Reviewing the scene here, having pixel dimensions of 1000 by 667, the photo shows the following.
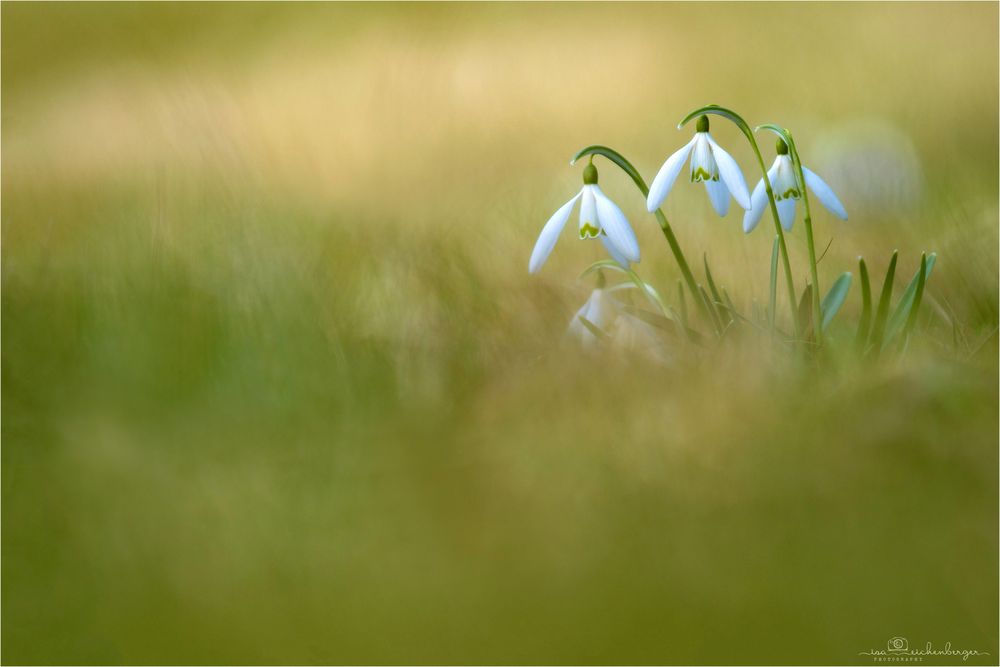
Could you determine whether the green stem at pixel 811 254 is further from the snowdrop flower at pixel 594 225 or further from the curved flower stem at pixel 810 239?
the snowdrop flower at pixel 594 225

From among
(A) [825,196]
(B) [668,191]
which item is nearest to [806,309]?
(A) [825,196]

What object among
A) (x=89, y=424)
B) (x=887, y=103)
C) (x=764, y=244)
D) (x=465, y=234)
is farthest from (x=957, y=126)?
(x=89, y=424)

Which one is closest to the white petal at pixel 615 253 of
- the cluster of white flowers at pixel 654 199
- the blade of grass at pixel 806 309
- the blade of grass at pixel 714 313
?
the cluster of white flowers at pixel 654 199

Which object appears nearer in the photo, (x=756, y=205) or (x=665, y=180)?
(x=665, y=180)

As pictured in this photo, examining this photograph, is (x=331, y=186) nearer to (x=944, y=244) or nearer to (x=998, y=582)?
(x=944, y=244)

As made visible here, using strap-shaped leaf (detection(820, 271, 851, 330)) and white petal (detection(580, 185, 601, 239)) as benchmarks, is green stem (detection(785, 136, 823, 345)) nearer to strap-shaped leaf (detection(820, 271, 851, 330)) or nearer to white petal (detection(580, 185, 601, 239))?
strap-shaped leaf (detection(820, 271, 851, 330))

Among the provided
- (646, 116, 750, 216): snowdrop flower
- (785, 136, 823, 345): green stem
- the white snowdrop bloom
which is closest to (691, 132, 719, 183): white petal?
(646, 116, 750, 216): snowdrop flower

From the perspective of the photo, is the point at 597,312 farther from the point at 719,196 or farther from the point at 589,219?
the point at 719,196
